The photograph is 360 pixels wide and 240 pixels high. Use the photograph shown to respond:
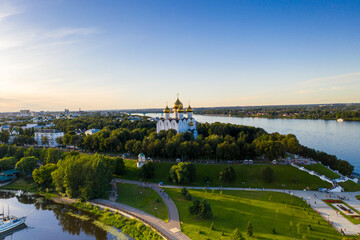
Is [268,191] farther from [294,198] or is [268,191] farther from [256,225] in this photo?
[256,225]

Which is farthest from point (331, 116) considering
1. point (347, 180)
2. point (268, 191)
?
point (268, 191)

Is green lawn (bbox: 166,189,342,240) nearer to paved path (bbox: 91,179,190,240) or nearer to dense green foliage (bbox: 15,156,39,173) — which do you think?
paved path (bbox: 91,179,190,240)

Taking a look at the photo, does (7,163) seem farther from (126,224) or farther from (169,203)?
(169,203)

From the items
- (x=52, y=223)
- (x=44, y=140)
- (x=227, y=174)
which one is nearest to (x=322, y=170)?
(x=227, y=174)

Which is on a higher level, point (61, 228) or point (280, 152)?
point (280, 152)

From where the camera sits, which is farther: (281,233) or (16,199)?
(16,199)

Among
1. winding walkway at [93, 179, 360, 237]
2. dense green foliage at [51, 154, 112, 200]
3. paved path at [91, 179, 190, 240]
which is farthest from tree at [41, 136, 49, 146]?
paved path at [91, 179, 190, 240]

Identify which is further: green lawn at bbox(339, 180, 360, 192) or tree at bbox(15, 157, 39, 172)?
tree at bbox(15, 157, 39, 172)
